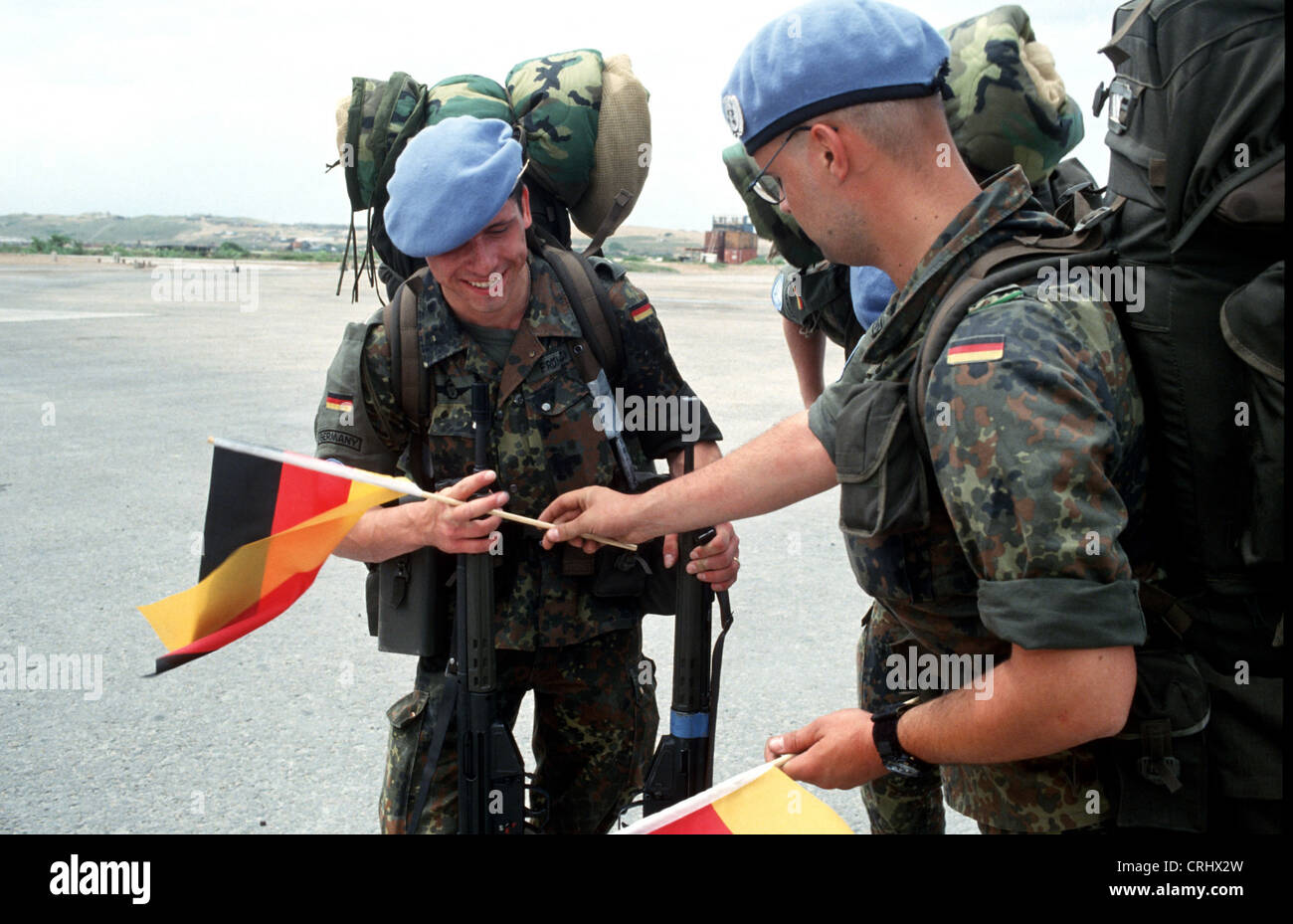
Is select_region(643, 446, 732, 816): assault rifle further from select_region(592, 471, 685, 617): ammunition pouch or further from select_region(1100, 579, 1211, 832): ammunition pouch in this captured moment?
Answer: select_region(1100, 579, 1211, 832): ammunition pouch

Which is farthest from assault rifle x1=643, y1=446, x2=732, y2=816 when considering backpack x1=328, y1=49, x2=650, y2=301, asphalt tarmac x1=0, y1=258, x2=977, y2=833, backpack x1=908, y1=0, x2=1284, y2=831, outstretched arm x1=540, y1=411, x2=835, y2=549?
asphalt tarmac x1=0, y1=258, x2=977, y2=833

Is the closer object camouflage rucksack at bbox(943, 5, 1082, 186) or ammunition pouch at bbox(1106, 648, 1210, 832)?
ammunition pouch at bbox(1106, 648, 1210, 832)

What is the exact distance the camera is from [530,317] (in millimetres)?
2594

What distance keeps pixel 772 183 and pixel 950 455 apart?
701 millimetres

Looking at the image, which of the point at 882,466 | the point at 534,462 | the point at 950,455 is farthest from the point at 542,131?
the point at 950,455

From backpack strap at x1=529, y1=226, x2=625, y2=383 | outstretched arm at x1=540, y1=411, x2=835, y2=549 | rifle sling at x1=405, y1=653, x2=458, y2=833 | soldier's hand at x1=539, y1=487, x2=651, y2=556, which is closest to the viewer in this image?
outstretched arm at x1=540, y1=411, x2=835, y2=549

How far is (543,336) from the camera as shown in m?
2.58

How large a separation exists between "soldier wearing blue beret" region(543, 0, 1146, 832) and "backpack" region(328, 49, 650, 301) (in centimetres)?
99

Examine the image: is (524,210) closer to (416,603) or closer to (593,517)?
(593,517)

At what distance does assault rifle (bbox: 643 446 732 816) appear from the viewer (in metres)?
2.46

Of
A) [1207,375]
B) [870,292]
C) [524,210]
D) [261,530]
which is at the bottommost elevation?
[261,530]

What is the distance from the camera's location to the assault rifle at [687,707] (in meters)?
2.46
